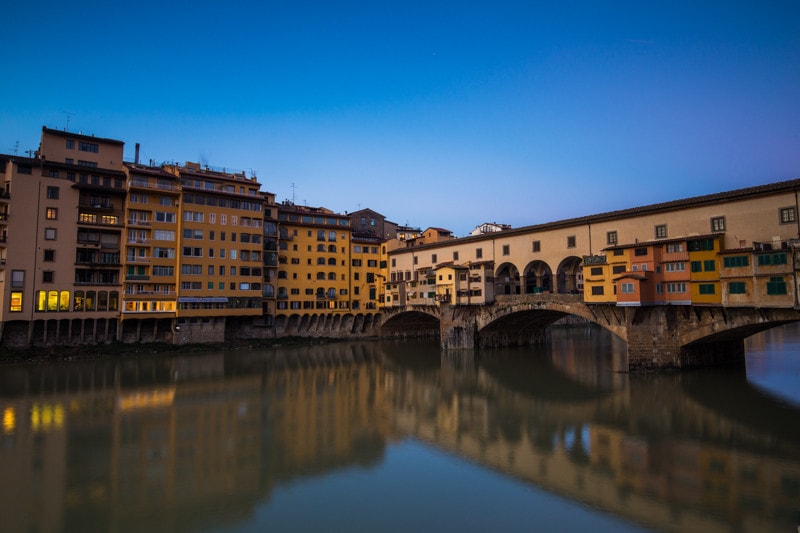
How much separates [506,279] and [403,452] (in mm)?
33842

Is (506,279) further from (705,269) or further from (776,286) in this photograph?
(776,286)

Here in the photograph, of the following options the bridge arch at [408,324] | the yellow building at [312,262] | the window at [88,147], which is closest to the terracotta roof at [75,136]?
the window at [88,147]

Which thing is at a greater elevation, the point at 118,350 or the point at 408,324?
the point at 408,324

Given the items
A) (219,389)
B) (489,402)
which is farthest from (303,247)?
(489,402)

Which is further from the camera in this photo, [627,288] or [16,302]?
[16,302]

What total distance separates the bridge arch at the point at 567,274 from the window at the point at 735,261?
13188mm

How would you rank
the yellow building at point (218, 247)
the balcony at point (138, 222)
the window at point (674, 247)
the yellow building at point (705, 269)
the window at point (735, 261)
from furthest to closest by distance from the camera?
the yellow building at point (218, 247) → the balcony at point (138, 222) → the window at point (674, 247) → the yellow building at point (705, 269) → the window at point (735, 261)

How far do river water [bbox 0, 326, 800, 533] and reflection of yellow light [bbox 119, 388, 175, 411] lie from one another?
9.1 inches

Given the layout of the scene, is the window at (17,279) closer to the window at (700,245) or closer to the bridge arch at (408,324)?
the bridge arch at (408,324)

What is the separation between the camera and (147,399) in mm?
26750

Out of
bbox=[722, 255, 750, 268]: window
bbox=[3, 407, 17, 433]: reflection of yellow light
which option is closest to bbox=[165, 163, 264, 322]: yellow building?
bbox=[3, 407, 17, 433]: reflection of yellow light

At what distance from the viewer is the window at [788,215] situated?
26.7m

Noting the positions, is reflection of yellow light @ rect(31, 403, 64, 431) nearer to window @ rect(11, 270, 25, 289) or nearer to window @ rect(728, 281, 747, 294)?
window @ rect(11, 270, 25, 289)

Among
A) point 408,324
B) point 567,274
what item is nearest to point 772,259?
point 567,274
